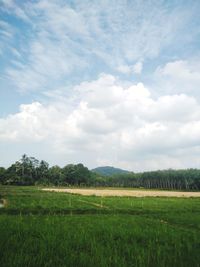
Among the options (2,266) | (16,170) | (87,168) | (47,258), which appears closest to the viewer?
(2,266)

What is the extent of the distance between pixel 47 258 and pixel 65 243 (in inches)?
64.8

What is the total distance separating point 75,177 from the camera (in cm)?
13838

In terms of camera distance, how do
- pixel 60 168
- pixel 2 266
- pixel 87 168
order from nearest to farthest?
1. pixel 2 266
2. pixel 60 168
3. pixel 87 168

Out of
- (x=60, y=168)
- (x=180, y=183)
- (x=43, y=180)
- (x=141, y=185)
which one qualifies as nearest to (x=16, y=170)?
(x=43, y=180)

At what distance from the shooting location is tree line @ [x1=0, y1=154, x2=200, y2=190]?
113438 mm

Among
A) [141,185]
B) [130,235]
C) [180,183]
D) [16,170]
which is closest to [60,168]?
[16,170]

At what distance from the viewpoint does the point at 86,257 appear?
637cm

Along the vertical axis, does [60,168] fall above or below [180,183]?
above

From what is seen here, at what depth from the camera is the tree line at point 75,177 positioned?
11344 centimetres

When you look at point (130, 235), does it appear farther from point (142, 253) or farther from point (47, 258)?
point (47, 258)

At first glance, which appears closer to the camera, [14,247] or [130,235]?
[14,247]

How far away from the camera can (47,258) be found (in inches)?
245

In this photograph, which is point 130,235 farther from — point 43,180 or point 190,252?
point 43,180

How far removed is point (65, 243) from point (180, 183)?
12504 centimetres
